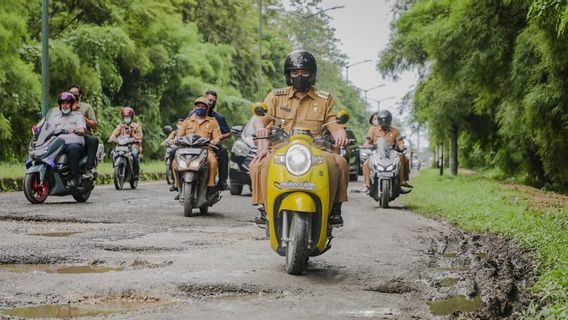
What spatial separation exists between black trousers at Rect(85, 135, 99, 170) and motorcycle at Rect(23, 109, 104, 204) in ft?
1.43

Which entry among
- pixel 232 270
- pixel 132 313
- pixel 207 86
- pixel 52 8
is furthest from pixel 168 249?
pixel 207 86

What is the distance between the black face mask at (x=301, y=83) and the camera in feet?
26.0

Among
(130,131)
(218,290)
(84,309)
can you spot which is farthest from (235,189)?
(84,309)

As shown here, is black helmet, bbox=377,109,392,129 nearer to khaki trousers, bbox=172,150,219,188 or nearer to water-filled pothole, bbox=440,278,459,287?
khaki trousers, bbox=172,150,219,188

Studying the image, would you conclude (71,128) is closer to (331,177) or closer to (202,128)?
(202,128)

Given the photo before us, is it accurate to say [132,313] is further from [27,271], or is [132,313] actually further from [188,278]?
[27,271]

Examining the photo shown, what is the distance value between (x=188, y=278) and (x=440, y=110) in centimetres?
2223

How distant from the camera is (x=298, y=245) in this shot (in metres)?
7.04

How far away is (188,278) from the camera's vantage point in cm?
662

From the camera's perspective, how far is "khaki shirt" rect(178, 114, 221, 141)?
1358 centimetres

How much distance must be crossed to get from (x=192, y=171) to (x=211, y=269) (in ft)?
18.8

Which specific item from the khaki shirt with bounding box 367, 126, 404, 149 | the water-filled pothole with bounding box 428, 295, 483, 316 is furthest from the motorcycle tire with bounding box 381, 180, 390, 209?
the water-filled pothole with bounding box 428, 295, 483, 316

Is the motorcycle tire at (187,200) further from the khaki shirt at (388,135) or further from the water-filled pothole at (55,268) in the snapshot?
the water-filled pothole at (55,268)

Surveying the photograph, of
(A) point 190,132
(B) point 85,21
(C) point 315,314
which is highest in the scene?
(B) point 85,21
